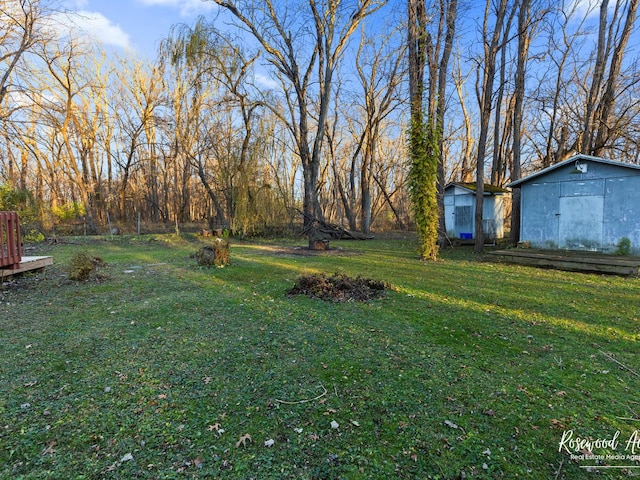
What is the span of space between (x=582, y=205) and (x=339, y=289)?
7.93 metres

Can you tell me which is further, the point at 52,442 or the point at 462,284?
the point at 462,284

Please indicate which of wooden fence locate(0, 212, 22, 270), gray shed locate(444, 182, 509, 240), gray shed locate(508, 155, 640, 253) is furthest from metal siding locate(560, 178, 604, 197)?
wooden fence locate(0, 212, 22, 270)

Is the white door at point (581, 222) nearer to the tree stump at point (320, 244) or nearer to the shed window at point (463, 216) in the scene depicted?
the shed window at point (463, 216)

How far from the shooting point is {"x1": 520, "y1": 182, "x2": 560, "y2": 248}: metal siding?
9656 millimetres

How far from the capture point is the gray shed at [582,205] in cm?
834

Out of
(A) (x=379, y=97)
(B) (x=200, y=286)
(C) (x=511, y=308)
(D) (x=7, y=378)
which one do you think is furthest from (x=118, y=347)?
(A) (x=379, y=97)

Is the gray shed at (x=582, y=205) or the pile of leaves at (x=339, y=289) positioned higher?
the gray shed at (x=582, y=205)

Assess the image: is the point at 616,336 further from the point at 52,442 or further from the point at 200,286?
the point at 200,286

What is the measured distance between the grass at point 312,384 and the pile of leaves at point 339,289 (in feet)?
0.92

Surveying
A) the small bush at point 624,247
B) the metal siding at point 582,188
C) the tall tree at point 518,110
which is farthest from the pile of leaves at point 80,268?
the small bush at point 624,247

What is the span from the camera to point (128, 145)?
77.7ft

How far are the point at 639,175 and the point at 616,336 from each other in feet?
22.4

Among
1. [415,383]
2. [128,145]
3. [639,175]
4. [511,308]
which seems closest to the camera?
[415,383]

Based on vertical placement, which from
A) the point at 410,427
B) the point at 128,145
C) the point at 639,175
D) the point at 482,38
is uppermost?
the point at 482,38
